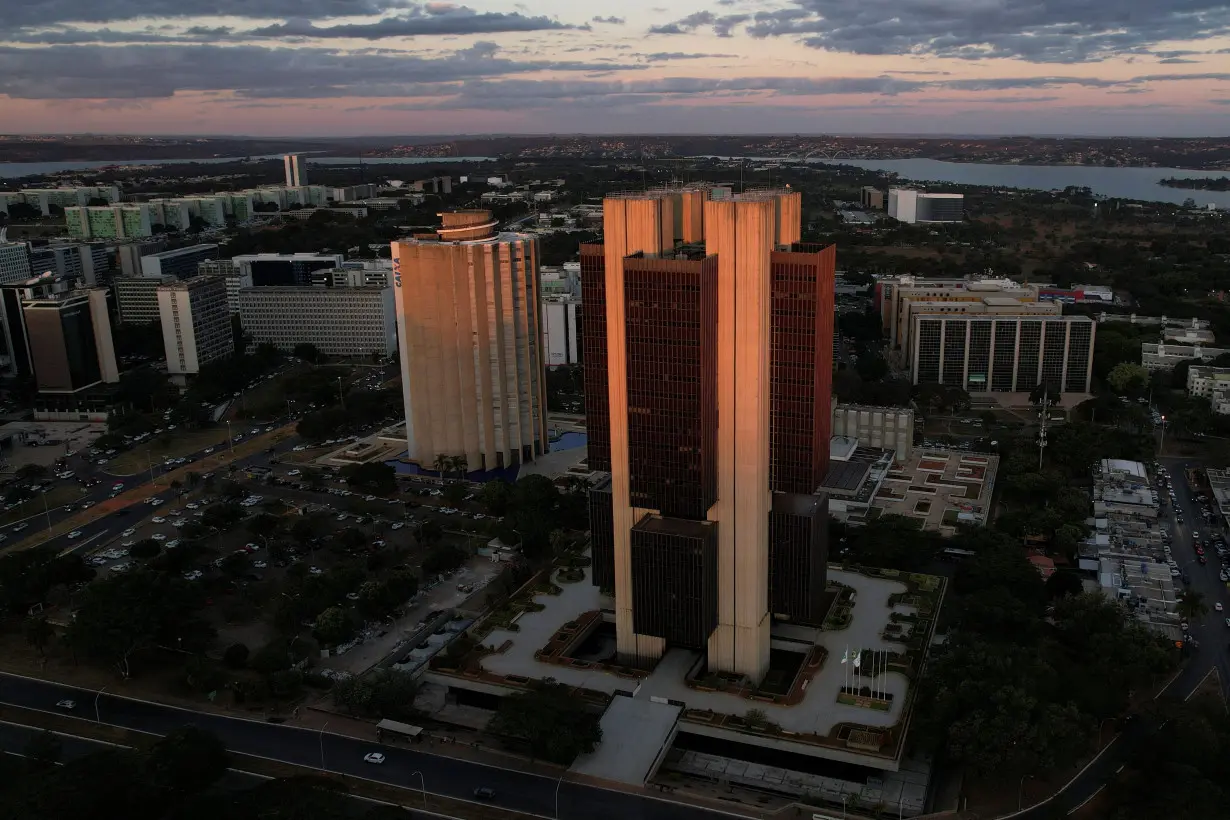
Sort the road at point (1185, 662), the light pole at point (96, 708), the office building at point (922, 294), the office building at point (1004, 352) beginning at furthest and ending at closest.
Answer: the office building at point (922, 294), the office building at point (1004, 352), the light pole at point (96, 708), the road at point (1185, 662)

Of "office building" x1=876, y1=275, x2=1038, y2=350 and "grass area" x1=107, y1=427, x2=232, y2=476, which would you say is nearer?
"grass area" x1=107, y1=427, x2=232, y2=476

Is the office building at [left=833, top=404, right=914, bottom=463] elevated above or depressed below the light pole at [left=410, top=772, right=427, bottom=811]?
above

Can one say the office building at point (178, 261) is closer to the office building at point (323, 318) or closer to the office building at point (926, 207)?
the office building at point (323, 318)

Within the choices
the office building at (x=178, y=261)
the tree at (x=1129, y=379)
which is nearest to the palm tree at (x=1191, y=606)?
the tree at (x=1129, y=379)

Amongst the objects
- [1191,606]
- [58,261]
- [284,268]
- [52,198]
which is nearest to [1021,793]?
[1191,606]

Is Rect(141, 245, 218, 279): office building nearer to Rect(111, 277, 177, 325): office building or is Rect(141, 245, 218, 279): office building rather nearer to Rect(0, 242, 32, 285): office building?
Rect(111, 277, 177, 325): office building

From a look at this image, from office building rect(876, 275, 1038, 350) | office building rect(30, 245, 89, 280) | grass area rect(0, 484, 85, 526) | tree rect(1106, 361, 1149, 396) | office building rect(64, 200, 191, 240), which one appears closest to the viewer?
grass area rect(0, 484, 85, 526)

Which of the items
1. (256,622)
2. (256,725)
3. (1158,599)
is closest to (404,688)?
(256,725)

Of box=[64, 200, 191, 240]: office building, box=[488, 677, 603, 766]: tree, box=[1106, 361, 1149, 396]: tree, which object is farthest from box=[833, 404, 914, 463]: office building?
box=[64, 200, 191, 240]: office building
